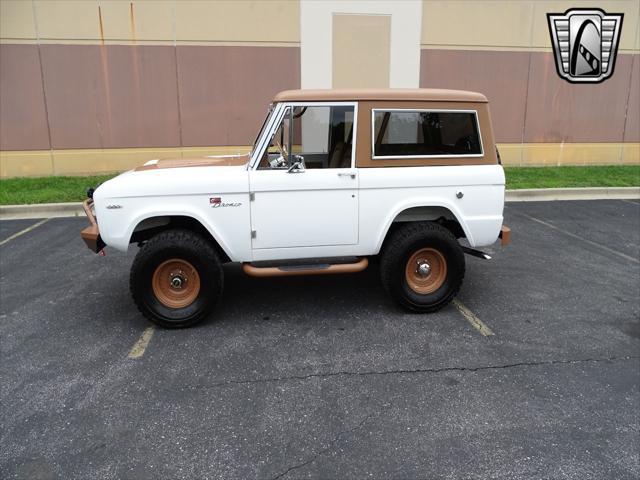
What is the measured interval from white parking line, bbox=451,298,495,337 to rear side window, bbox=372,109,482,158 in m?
1.58

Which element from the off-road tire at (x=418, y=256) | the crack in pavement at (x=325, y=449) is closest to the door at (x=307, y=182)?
the off-road tire at (x=418, y=256)

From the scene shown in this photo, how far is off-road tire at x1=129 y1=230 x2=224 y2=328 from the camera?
4684 mm

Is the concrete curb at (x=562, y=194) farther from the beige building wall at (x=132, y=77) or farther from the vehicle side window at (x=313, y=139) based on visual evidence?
the vehicle side window at (x=313, y=139)

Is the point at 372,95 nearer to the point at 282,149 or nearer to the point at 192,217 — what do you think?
the point at 282,149

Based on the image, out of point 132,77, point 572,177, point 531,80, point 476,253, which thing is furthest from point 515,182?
point 132,77

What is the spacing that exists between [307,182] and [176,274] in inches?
59.9

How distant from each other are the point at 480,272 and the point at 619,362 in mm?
2349

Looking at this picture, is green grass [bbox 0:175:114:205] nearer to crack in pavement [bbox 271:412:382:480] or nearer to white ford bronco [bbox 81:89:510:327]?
white ford bronco [bbox 81:89:510:327]

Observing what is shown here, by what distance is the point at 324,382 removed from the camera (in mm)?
3887

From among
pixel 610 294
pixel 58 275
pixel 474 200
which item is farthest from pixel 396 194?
pixel 58 275

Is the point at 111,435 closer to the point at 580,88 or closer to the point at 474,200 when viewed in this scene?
the point at 474,200

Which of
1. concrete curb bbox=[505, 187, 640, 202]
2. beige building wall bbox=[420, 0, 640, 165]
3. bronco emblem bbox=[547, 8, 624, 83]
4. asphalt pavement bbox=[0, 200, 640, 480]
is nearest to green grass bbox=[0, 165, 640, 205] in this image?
concrete curb bbox=[505, 187, 640, 202]

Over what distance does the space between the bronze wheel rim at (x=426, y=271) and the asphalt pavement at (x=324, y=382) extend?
0.32 meters

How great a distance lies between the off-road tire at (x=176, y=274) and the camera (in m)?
4.68
